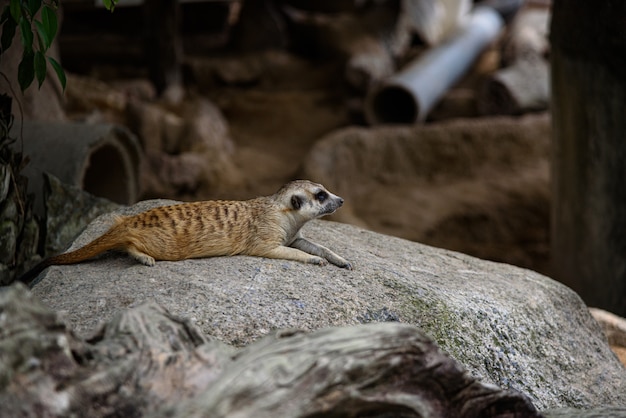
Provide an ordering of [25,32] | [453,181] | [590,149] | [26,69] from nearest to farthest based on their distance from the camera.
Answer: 1. [25,32]
2. [26,69]
3. [590,149]
4. [453,181]

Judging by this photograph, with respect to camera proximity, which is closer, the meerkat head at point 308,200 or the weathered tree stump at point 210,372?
the weathered tree stump at point 210,372

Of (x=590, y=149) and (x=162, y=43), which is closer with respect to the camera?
(x=590, y=149)

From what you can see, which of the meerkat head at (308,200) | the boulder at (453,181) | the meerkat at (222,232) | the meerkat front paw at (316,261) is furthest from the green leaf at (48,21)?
the boulder at (453,181)

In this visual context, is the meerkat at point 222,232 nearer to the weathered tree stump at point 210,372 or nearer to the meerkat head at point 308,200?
the meerkat head at point 308,200

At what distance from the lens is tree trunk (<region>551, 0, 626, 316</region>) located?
4.52m

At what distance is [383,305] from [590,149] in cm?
255

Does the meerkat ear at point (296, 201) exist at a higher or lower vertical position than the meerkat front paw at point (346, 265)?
higher

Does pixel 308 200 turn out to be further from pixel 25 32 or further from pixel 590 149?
pixel 590 149

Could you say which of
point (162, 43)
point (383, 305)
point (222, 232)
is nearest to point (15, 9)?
point (222, 232)

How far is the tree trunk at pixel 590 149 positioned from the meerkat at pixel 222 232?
1.99m

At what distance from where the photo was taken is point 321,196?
3.15 meters

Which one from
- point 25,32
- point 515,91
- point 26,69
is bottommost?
point 515,91

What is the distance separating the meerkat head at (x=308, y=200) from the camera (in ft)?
10.2

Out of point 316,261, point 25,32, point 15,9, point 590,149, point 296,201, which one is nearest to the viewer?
point 15,9
